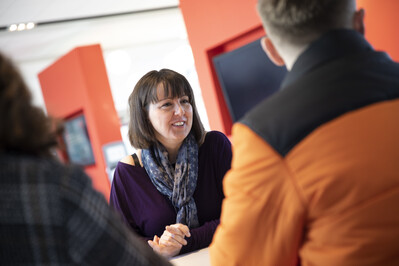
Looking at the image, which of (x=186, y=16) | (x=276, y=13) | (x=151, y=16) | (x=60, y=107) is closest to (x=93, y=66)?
(x=60, y=107)

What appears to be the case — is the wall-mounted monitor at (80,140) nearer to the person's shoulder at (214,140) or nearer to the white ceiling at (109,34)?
the white ceiling at (109,34)

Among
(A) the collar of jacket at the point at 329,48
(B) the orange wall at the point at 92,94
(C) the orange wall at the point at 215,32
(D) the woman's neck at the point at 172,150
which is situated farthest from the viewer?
(B) the orange wall at the point at 92,94

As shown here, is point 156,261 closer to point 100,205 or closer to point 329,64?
point 100,205

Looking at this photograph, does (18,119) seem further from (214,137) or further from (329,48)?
(214,137)

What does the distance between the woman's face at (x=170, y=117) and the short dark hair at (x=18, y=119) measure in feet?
4.87

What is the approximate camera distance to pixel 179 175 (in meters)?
2.16

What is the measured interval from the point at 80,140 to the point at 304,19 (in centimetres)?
819

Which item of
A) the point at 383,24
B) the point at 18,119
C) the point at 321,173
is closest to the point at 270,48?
the point at 321,173

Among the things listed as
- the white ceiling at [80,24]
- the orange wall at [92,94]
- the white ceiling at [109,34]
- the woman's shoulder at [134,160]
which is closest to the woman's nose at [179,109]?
the woman's shoulder at [134,160]

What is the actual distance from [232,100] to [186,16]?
1.27 metres

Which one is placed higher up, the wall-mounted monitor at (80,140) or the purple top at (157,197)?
the wall-mounted monitor at (80,140)

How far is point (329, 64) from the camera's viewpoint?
3.21 feet

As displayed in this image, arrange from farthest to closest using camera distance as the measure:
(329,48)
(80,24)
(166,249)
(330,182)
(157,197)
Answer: (80,24) → (157,197) → (166,249) → (329,48) → (330,182)

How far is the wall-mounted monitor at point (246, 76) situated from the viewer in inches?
169
